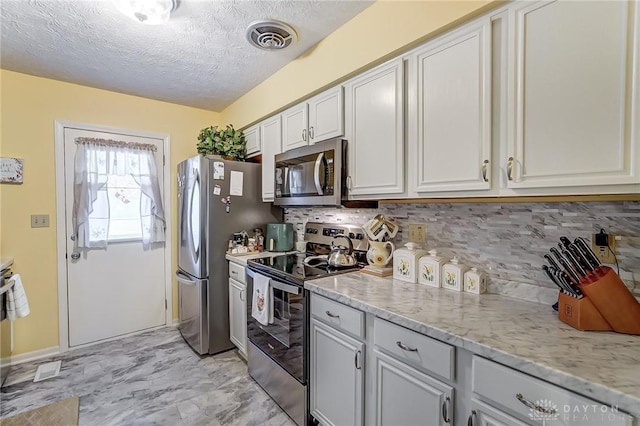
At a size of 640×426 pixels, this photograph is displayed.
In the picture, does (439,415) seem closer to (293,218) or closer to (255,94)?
(293,218)

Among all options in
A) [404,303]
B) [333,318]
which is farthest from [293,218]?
[404,303]

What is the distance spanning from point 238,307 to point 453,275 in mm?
1802

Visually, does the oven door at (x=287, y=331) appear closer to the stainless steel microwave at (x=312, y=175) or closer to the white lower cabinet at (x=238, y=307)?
the white lower cabinet at (x=238, y=307)

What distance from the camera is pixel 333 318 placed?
154 centimetres

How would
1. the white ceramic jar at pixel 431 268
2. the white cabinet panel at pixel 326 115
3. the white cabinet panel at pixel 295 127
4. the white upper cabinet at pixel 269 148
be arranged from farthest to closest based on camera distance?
the white upper cabinet at pixel 269 148
the white cabinet panel at pixel 295 127
the white cabinet panel at pixel 326 115
the white ceramic jar at pixel 431 268

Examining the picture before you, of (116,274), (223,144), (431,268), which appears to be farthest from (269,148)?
(116,274)

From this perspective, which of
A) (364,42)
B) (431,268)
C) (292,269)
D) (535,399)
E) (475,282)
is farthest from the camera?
(292,269)

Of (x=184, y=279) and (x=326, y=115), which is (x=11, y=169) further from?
(x=326, y=115)

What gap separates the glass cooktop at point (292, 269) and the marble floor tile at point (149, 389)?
91 cm

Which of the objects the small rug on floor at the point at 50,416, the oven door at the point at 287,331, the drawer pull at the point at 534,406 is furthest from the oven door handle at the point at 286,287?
the small rug on floor at the point at 50,416

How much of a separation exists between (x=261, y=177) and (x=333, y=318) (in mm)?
1716

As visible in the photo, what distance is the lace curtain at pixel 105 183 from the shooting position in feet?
9.00

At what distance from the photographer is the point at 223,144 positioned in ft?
9.44

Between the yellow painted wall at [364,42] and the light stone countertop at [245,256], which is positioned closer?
the yellow painted wall at [364,42]
